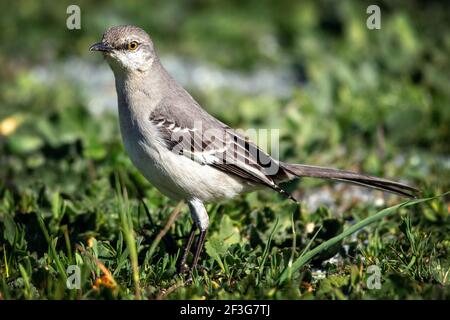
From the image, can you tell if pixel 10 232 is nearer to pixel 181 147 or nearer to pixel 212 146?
pixel 181 147

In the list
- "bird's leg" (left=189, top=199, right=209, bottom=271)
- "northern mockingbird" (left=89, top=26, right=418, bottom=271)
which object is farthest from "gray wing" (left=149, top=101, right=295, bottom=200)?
"bird's leg" (left=189, top=199, right=209, bottom=271)

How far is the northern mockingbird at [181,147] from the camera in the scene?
527 centimetres

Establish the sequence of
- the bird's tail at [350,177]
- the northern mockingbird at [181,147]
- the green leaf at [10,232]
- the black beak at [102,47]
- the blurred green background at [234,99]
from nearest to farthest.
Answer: the green leaf at [10,232], the northern mockingbird at [181,147], the black beak at [102,47], the bird's tail at [350,177], the blurred green background at [234,99]

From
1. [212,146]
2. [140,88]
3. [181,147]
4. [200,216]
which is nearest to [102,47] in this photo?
[140,88]

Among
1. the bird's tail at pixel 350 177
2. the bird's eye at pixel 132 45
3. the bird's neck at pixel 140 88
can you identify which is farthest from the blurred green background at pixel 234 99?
the bird's eye at pixel 132 45

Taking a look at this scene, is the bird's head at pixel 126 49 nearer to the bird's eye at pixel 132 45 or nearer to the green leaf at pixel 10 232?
the bird's eye at pixel 132 45

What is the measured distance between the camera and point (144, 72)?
5605mm

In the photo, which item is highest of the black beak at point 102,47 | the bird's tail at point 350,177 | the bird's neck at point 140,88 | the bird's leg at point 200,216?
the black beak at point 102,47

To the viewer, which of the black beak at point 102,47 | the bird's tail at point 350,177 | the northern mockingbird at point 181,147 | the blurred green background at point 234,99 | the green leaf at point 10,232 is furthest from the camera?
the blurred green background at point 234,99

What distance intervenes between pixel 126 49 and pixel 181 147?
0.85 meters

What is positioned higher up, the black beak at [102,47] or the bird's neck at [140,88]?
the black beak at [102,47]

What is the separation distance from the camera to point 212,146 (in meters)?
5.47

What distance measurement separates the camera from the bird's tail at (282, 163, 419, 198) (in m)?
5.55
